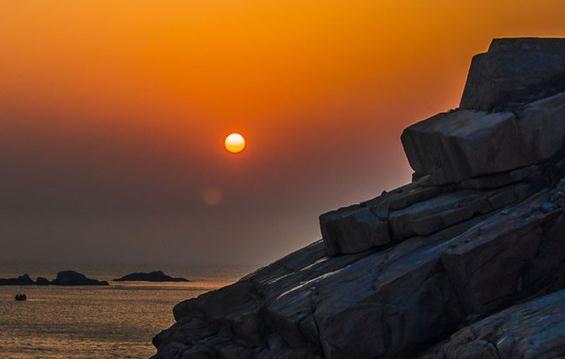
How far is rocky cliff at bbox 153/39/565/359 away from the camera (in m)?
43.3

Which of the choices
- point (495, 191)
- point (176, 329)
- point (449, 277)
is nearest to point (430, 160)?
point (495, 191)

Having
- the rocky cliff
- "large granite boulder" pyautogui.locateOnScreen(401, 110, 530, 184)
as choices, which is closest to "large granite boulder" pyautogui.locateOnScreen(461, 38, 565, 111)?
the rocky cliff

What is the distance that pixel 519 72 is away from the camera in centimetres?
5266

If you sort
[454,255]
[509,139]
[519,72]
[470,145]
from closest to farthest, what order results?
1. [454,255]
2. [509,139]
3. [470,145]
4. [519,72]

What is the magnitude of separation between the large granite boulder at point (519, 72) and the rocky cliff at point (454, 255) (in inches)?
2.4

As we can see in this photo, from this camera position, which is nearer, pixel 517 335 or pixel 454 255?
pixel 517 335

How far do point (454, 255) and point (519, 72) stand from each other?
13.1 m

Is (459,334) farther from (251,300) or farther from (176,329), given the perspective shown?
(176,329)

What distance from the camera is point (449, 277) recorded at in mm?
44531

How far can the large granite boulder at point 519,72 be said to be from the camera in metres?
52.2

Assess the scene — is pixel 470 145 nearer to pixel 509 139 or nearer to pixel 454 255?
pixel 509 139

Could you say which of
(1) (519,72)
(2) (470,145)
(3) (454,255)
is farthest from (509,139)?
(3) (454,255)

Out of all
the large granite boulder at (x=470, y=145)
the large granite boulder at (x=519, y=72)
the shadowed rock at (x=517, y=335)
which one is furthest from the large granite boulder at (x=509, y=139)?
the shadowed rock at (x=517, y=335)

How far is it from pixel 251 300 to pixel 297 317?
1177 cm
